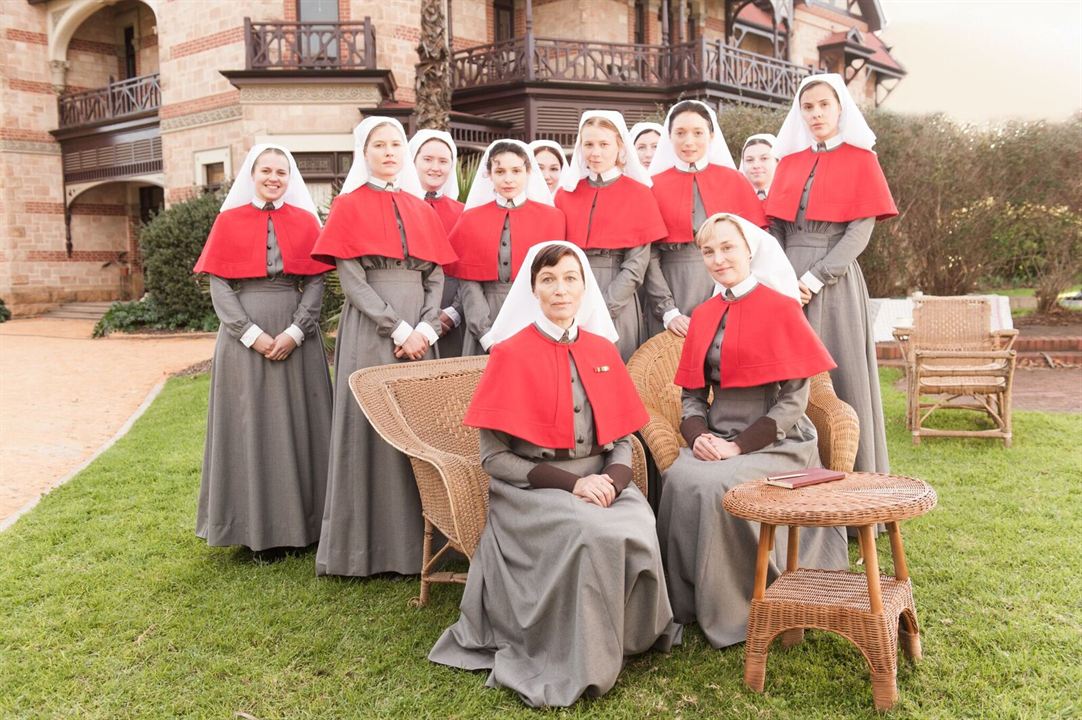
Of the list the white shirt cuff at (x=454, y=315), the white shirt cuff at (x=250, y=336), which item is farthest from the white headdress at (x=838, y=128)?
the white shirt cuff at (x=250, y=336)

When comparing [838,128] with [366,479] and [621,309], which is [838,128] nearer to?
[621,309]

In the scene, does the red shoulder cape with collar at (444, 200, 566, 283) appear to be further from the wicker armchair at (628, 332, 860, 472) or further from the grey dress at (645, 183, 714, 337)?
the wicker armchair at (628, 332, 860, 472)

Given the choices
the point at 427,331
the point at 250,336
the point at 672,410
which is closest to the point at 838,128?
the point at 672,410

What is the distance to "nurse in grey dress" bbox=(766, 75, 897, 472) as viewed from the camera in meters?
4.66

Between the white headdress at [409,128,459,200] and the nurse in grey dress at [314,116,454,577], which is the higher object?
the white headdress at [409,128,459,200]

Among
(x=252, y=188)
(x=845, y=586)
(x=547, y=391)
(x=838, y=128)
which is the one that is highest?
(x=838, y=128)

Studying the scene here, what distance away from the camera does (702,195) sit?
16.3ft

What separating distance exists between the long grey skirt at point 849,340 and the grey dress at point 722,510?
76 centimetres

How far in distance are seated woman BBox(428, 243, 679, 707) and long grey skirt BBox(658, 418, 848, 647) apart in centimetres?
23

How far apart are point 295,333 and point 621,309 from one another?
1.87 m

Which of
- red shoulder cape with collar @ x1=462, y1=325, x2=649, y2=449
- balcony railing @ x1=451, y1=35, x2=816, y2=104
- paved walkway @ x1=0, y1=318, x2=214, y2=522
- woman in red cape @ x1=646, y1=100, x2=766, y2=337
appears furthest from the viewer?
balcony railing @ x1=451, y1=35, x2=816, y2=104

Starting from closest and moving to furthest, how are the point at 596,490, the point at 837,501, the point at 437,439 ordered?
the point at 837,501, the point at 596,490, the point at 437,439

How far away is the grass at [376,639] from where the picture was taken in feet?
10.5

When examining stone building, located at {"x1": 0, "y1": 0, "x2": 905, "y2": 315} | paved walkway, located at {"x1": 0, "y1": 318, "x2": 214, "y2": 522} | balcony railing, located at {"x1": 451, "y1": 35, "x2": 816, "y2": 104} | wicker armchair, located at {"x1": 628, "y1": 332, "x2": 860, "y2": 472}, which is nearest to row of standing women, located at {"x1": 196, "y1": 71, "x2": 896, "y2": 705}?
wicker armchair, located at {"x1": 628, "y1": 332, "x2": 860, "y2": 472}
